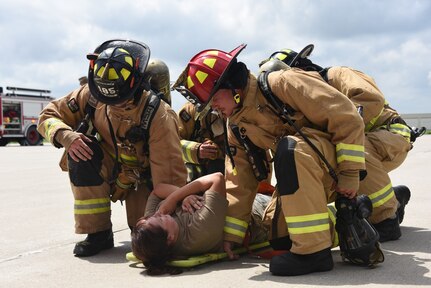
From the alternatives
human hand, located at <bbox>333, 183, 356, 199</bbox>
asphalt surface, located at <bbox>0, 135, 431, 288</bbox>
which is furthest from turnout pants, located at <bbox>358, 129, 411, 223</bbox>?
human hand, located at <bbox>333, 183, 356, 199</bbox>

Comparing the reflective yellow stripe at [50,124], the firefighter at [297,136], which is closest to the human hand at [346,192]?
the firefighter at [297,136]

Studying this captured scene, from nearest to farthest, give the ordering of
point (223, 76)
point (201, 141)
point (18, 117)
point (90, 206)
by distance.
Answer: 1. point (223, 76)
2. point (90, 206)
3. point (201, 141)
4. point (18, 117)

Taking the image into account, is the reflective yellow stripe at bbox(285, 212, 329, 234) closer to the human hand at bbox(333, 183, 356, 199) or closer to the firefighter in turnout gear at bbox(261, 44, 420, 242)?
the human hand at bbox(333, 183, 356, 199)

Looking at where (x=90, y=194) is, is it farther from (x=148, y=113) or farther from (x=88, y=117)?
(x=148, y=113)

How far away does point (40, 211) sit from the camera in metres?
5.55

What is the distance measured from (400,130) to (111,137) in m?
2.16

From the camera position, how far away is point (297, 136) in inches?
117

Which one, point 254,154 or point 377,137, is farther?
point 377,137

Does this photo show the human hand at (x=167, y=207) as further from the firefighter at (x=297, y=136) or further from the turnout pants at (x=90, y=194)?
the turnout pants at (x=90, y=194)

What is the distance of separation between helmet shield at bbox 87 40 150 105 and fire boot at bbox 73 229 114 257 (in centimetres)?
99

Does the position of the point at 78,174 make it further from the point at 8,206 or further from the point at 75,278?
the point at 8,206

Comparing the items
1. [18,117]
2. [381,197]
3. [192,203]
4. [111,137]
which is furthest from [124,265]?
[18,117]

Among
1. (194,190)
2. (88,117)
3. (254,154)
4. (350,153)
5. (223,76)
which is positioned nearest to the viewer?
(350,153)

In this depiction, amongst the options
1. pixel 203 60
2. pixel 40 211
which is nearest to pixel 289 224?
pixel 203 60
